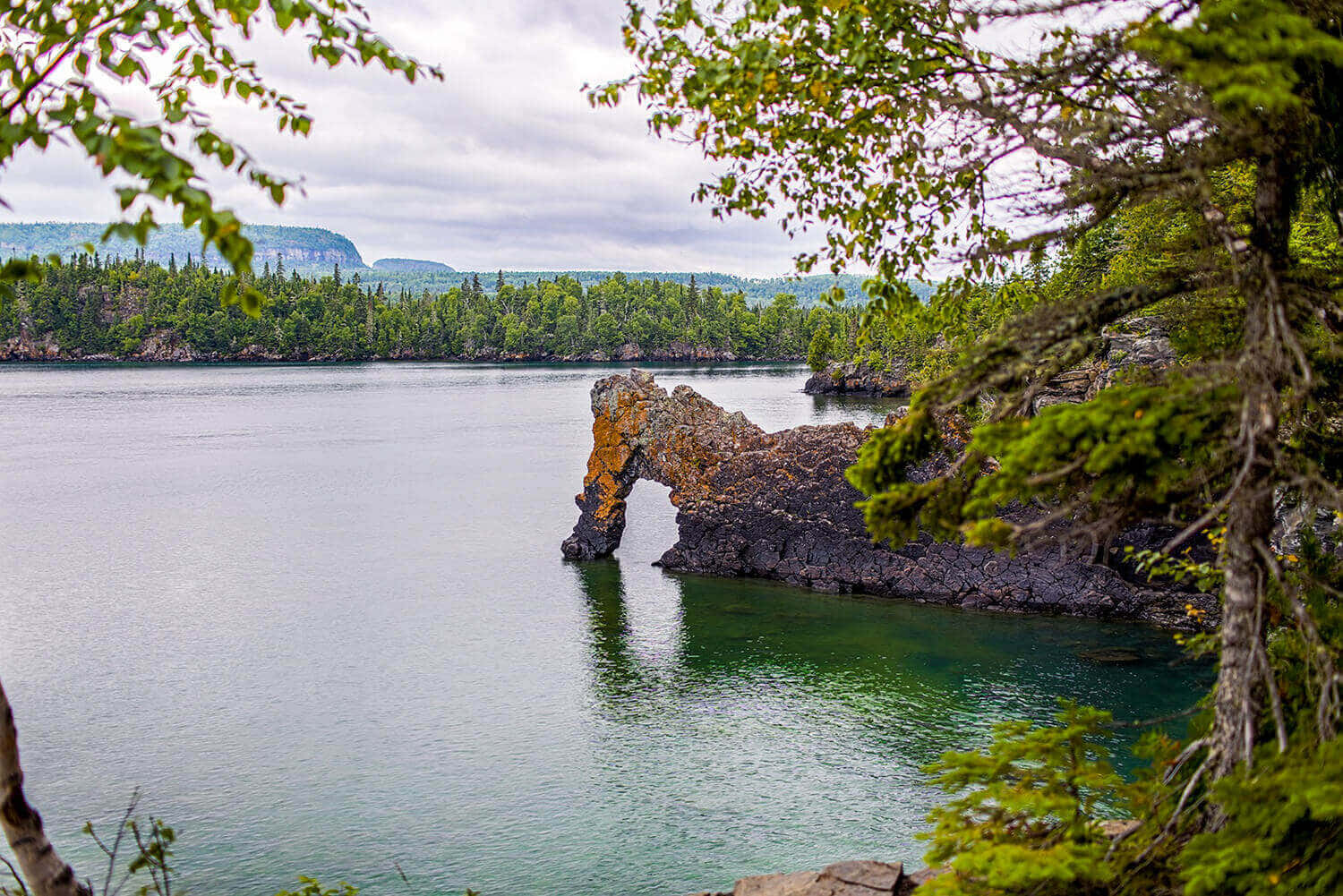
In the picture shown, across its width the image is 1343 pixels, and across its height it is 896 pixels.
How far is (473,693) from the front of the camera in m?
22.1

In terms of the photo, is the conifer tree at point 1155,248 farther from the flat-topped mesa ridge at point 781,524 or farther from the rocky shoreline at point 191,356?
the rocky shoreline at point 191,356

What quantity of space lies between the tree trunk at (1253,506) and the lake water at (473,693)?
9.83 m

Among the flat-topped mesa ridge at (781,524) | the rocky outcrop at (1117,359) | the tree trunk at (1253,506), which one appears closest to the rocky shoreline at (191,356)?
the flat-topped mesa ridge at (781,524)

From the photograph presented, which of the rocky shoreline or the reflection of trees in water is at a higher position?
the rocky shoreline

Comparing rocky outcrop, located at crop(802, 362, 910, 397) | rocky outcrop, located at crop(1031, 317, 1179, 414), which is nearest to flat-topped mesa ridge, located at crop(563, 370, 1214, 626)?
rocky outcrop, located at crop(1031, 317, 1179, 414)

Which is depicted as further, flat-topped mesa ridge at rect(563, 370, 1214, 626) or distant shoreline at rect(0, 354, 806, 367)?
distant shoreline at rect(0, 354, 806, 367)

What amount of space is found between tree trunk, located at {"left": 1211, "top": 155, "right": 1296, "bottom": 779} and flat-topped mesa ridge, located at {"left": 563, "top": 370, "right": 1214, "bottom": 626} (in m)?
21.5

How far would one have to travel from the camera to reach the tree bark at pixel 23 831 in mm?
5402

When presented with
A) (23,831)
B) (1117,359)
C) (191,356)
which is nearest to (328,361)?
(191,356)

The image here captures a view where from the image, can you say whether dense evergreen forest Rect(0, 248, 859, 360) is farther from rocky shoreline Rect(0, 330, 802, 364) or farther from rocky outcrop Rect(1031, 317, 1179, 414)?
rocky outcrop Rect(1031, 317, 1179, 414)

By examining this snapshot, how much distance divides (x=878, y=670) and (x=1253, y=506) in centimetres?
1834

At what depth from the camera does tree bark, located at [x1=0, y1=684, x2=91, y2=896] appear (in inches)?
213

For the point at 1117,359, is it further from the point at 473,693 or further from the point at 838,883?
the point at 838,883

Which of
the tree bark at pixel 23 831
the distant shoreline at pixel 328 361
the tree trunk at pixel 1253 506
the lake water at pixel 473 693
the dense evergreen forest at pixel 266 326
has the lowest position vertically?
the lake water at pixel 473 693
